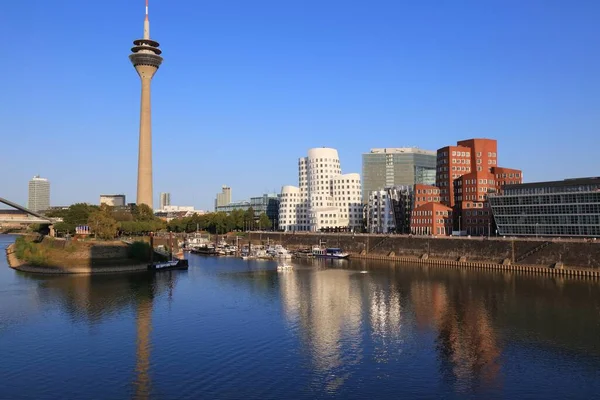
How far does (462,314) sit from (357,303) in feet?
42.4

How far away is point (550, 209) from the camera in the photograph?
104m

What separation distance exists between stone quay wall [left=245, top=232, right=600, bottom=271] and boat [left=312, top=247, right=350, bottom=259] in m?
4.45

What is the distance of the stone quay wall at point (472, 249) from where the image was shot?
8762 cm

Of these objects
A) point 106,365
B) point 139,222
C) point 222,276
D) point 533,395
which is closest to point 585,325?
point 533,395

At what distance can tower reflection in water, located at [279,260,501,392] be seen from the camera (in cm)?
4012

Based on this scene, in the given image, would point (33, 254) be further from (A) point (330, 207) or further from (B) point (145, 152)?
(A) point (330, 207)

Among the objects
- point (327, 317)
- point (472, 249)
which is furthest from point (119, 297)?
point (472, 249)

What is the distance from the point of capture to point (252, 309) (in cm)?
6216

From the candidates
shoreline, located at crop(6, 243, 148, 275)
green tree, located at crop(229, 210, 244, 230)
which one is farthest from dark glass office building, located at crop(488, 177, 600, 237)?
green tree, located at crop(229, 210, 244, 230)

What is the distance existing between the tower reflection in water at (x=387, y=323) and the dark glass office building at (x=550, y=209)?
111 feet

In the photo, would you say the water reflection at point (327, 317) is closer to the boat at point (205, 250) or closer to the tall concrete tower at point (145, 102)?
the boat at point (205, 250)

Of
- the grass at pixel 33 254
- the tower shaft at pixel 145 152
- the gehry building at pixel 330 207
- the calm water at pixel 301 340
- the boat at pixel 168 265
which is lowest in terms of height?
the calm water at pixel 301 340

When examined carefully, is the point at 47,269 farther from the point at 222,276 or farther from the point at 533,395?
the point at 533,395

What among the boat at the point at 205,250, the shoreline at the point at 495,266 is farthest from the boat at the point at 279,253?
the boat at the point at 205,250
